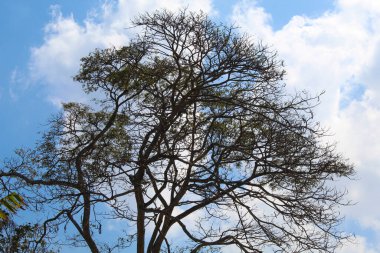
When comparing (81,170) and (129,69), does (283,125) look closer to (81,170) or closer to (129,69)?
(129,69)

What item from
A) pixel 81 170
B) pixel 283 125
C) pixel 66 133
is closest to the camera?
pixel 283 125

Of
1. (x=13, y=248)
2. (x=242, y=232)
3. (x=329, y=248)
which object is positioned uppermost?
(x=13, y=248)

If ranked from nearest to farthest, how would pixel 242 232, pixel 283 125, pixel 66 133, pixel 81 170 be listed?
pixel 283 125, pixel 242 232, pixel 81 170, pixel 66 133

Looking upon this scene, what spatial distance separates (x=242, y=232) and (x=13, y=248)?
468 cm

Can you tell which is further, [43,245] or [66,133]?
[66,133]

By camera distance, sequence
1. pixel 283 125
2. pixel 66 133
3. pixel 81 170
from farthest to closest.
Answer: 1. pixel 66 133
2. pixel 81 170
3. pixel 283 125

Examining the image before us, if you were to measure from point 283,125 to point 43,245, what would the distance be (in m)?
5.61

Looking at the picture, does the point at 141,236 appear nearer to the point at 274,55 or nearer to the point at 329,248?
the point at 329,248

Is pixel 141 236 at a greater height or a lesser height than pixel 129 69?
lesser

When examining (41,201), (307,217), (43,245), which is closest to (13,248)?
(43,245)

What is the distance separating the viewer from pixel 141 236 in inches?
401

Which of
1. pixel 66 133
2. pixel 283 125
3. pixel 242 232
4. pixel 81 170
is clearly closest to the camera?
pixel 283 125

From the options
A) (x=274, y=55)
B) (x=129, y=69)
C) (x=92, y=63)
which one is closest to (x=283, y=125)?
(x=274, y=55)

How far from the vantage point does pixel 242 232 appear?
9.79 m
